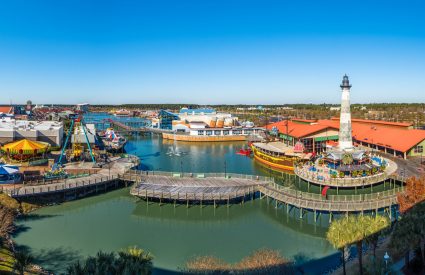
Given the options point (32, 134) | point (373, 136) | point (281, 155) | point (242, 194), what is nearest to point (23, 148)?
point (32, 134)

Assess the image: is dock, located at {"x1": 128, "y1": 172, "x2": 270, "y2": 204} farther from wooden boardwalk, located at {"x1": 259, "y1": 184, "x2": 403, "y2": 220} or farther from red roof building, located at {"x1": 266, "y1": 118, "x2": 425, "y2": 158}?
red roof building, located at {"x1": 266, "y1": 118, "x2": 425, "y2": 158}

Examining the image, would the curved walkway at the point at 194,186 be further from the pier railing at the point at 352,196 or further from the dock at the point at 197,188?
the pier railing at the point at 352,196

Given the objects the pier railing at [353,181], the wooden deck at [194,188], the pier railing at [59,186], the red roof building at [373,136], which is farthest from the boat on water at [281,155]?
the pier railing at [59,186]

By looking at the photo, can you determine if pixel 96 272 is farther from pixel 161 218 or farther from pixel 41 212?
pixel 41 212

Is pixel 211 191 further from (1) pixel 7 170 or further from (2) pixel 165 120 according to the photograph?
(2) pixel 165 120

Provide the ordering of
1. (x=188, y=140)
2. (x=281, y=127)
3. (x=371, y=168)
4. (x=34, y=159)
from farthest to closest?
(x=188, y=140) < (x=281, y=127) < (x=34, y=159) < (x=371, y=168)

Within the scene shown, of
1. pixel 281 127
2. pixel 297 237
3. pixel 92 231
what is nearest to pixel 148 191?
pixel 92 231
